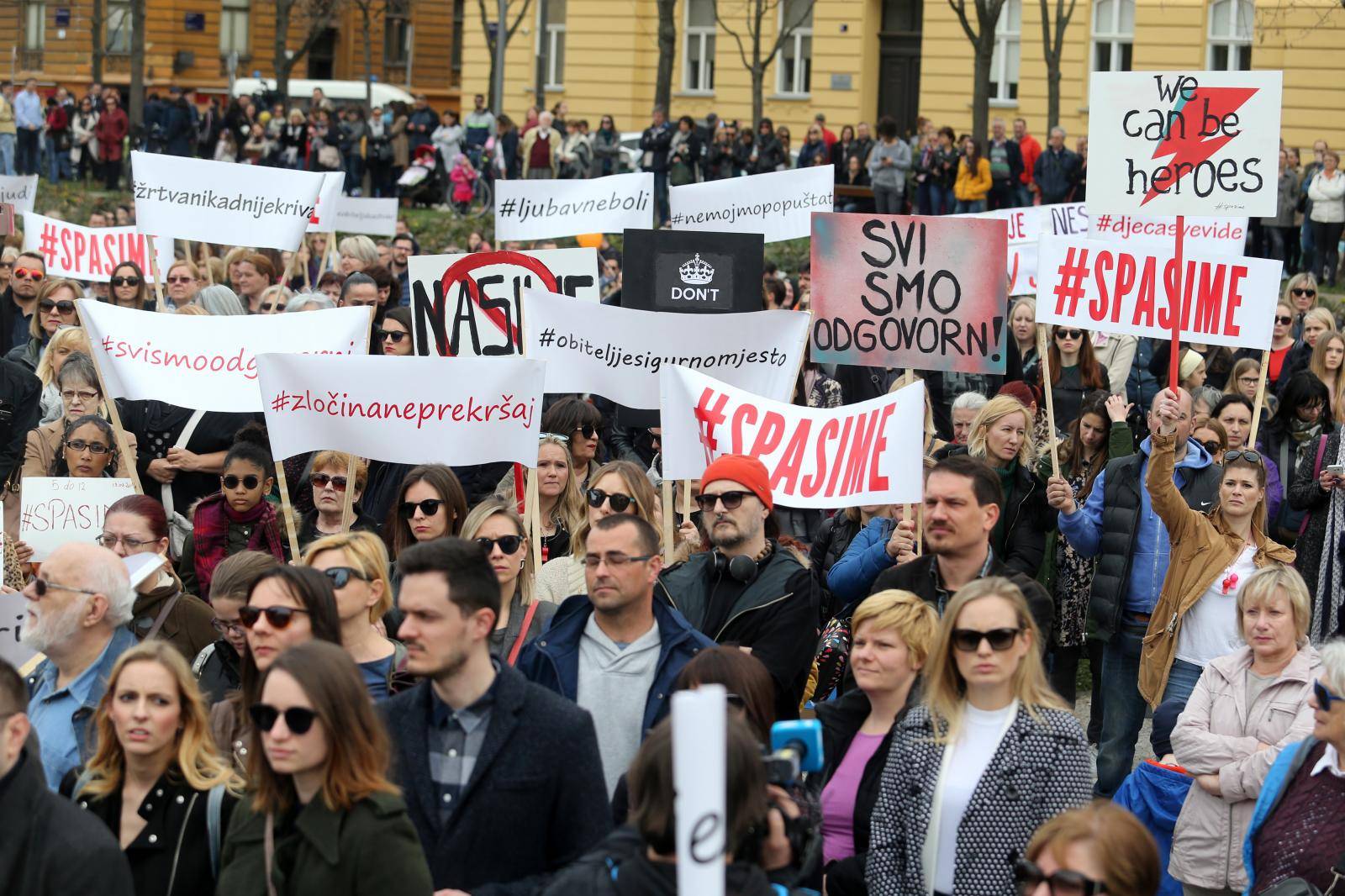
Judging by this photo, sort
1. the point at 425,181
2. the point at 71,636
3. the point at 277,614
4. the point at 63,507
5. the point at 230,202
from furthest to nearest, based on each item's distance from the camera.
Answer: the point at 425,181 < the point at 230,202 < the point at 63,507 < the point at 71,636 < the point at 277,614

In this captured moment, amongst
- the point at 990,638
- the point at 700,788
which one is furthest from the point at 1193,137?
the point at 700,788

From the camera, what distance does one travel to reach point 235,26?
57.4 metres

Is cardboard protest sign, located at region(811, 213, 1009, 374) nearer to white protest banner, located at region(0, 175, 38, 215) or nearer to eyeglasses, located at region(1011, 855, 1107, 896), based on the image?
eyeglasses, located at region(1011, 855, 1107, 896)

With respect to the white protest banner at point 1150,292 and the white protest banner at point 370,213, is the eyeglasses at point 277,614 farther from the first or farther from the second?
the white protest banner at point 370,213

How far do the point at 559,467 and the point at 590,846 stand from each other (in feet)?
12.3

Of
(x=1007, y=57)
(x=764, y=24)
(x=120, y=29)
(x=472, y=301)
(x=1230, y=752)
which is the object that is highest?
(x=120, y=29)

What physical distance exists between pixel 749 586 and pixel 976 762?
144 cm

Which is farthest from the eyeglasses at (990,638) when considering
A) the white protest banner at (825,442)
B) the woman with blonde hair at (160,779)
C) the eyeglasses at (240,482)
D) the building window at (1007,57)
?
the building window at (1007,57)

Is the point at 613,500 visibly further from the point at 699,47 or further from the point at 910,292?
the point at 699,47

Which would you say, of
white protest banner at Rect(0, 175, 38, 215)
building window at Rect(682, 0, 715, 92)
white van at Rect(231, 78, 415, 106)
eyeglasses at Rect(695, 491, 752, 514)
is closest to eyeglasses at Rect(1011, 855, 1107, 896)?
eyeglasses at Rect(695, 491, 752, 514)

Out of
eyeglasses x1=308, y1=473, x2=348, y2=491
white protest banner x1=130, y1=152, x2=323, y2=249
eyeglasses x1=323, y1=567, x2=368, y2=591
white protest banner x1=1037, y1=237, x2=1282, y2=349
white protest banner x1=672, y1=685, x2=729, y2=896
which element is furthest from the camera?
white protest banner x1=130, y1=152, x2=323, y2=249

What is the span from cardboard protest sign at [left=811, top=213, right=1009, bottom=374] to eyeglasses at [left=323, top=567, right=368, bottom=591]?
3.43 metres

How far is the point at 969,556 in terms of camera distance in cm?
634

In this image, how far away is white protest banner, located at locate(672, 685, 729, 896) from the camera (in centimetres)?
335
